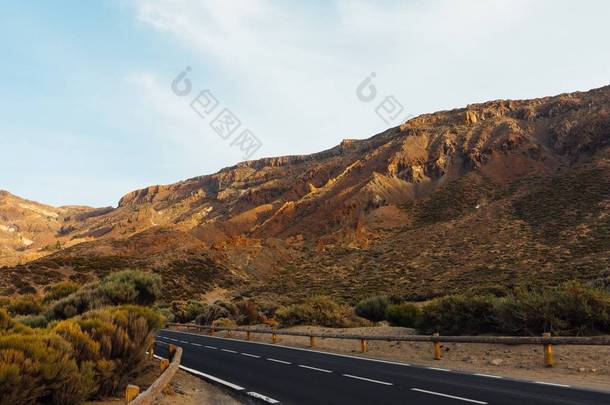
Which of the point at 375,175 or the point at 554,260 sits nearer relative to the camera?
the point at 554,260

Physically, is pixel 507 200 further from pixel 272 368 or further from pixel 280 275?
pixel 272 368

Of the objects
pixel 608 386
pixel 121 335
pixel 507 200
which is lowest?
pixel 608 386

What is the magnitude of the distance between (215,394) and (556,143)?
93.8m

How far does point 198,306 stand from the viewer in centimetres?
4509

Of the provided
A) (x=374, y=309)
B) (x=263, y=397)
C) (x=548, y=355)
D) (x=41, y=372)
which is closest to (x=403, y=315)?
(x=374, y=309)

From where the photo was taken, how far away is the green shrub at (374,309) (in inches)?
1104

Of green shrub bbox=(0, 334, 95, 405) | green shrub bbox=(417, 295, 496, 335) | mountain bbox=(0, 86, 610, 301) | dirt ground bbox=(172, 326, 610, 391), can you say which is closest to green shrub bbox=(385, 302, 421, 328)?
green shrub bbox=(417, 295, 496, 335)

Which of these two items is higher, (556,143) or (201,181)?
(201,181)

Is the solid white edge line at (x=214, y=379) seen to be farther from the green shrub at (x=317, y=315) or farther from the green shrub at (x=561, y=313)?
the green shrub at (x=317, y=315)

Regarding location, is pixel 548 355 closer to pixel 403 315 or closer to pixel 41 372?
pixel 41 372

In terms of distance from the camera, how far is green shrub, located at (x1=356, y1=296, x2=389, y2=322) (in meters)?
28.0

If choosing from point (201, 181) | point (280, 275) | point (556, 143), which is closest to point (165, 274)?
point (280, 275)

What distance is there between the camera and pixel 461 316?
16.8 meters

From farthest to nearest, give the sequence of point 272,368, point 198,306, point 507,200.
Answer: point 507,200 < point 198,306 < point 272,368
